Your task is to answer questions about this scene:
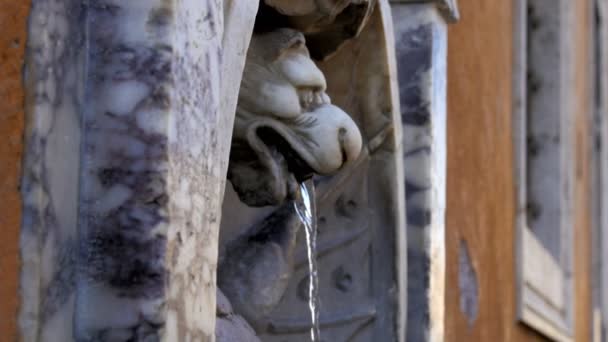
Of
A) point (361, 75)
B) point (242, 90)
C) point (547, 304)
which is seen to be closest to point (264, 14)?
point (242, 90)

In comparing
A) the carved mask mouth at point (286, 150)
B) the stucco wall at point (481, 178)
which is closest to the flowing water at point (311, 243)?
the carved mask mouth at point (286, 150)

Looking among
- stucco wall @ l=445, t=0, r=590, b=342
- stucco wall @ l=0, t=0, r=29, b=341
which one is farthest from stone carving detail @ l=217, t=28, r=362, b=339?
stucco wall @ l=445, t=0, r=590, b=342

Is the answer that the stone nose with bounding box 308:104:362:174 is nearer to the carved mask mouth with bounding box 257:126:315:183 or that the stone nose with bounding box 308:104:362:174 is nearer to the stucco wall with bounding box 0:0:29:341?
the carved mask mouth with bounding box 257:126:315:183

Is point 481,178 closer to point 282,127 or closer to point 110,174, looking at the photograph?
point 282,127

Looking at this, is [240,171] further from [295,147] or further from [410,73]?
[410,73]

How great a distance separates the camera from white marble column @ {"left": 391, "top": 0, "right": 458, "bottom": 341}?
283 centimetres

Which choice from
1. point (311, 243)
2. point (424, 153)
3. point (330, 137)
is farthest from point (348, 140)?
point (424, 153)

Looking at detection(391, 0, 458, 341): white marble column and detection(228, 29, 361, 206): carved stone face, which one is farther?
detection(391, 0, 458, 341): white marble column

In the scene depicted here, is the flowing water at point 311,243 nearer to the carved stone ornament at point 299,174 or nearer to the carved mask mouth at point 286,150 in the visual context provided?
the carved stone ornament at point 299,174

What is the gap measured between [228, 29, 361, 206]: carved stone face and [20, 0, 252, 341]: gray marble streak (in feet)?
1.93

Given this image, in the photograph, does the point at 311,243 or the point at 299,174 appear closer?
the point at 299,174

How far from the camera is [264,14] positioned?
2.35 m

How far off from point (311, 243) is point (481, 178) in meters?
1.35

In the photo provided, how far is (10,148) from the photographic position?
1.56 meters
